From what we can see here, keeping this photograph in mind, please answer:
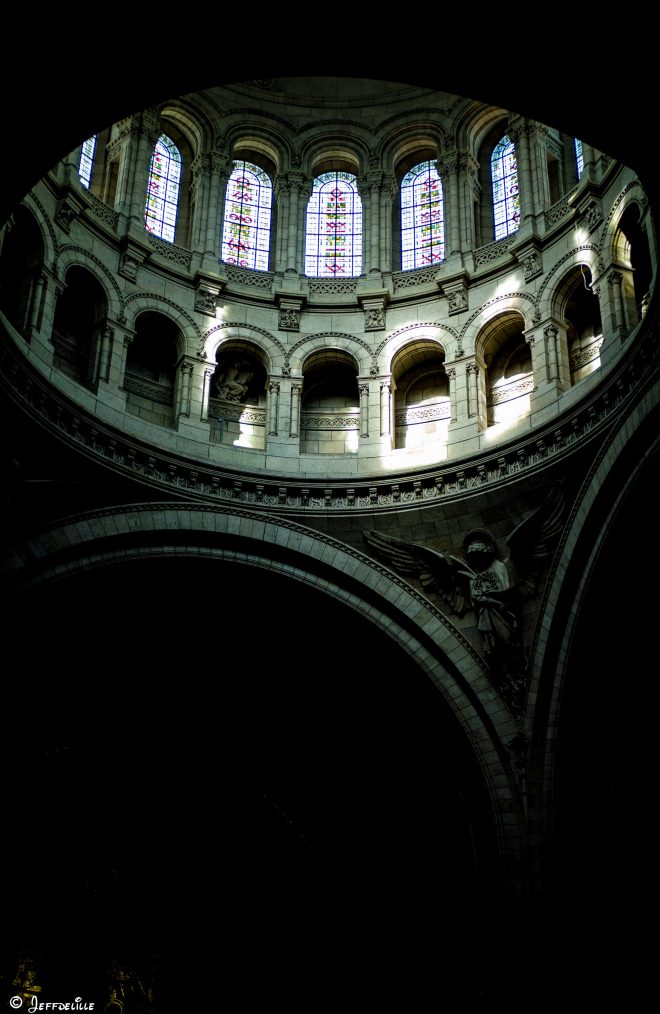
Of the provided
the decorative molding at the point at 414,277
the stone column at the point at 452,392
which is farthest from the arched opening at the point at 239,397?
the stone column at the point at 452,392

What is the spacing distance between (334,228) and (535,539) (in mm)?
8808

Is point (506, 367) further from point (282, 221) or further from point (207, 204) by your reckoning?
point (207, 204)

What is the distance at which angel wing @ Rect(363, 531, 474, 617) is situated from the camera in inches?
786

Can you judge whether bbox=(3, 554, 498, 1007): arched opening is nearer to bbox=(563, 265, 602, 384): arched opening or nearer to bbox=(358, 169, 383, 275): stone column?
bbox=(563, 265, 602, 384): arched opening

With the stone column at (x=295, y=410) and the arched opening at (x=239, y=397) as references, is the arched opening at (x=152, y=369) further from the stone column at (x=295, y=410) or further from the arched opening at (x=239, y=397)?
the stone column at (x=295, y=410)

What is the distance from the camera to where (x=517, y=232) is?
888 inches

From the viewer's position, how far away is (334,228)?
→ 24750 mm

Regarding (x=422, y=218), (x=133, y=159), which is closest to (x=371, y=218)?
(x=422, y=218)

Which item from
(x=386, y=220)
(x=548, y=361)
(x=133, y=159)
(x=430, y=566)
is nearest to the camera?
(x=430, y=566)

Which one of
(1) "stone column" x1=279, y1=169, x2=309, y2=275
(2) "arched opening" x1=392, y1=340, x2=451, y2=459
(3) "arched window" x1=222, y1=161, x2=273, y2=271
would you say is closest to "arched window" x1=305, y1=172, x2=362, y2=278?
(1) "stone column" x1=279, y1=169, x2=309, y2=275

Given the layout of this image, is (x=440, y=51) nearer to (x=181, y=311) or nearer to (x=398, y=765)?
(x=181, y=311)

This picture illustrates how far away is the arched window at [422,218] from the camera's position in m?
24.1

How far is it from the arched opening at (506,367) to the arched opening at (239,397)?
4.24 meters

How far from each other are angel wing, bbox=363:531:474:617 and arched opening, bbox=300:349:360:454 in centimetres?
257
